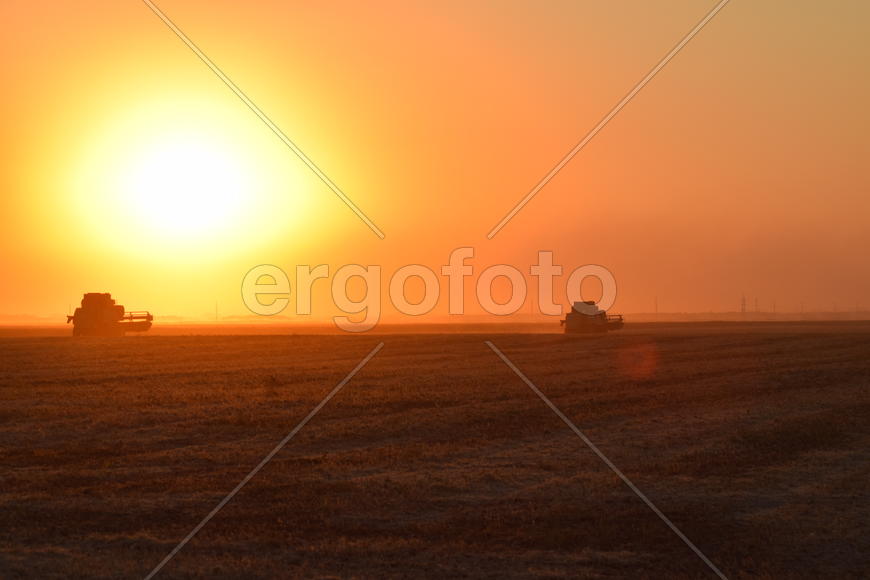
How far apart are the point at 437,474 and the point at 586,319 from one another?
58.1 meters

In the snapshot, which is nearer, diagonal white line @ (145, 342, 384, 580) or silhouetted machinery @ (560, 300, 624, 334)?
diagonal white line @ (145, 342, 384, 580)

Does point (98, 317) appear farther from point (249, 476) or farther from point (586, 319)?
point (249, 476)

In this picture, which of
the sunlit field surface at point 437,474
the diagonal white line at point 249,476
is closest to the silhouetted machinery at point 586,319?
the sunlit field surface at point 437,474

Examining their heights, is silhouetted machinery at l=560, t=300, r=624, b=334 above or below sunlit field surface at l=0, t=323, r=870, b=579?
above

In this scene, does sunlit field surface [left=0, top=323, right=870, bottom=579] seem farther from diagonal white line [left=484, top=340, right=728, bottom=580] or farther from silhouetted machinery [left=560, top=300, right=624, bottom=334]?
silhouetted machinery [left=560, top=300, right=624, bottom=334]

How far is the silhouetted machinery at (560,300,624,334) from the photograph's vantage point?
250 ft

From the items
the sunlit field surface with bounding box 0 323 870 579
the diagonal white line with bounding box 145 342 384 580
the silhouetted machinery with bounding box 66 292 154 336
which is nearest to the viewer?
the diagonal white line with bounding box 145 342 384 580

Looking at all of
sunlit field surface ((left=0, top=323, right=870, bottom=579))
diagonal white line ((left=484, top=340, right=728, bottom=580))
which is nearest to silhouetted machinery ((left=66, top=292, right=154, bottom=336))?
sunlit field surface ((left=0, top=323, right=870, bottom=579))

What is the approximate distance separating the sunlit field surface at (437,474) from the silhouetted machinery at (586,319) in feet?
118

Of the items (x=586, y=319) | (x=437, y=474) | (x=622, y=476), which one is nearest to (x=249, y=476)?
(x=437, y=474)

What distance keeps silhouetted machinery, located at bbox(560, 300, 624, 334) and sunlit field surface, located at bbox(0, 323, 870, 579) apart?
3605 centimetres

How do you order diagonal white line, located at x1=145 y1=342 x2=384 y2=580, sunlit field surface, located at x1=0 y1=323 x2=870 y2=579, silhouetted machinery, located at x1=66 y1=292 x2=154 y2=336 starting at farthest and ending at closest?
1. silhouetted machinery, located at x1=66 y1=292 x2=154 y2=336
2. sunlit field surface, located at x1=0 y1=323 x2=870 y2=579
3. diagonal white line, located at x1=145 y1=342 x2=384 y2=580

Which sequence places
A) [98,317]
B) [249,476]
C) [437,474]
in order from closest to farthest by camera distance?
[249,476]
[437,474]
[98,317]

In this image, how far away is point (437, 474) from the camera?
19.6m
